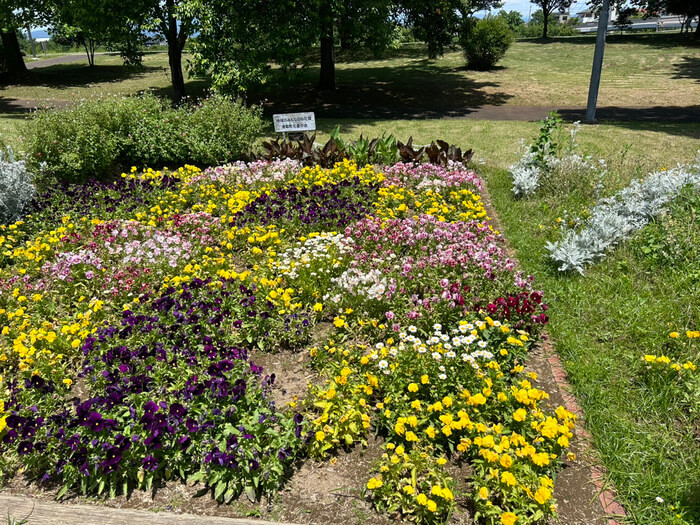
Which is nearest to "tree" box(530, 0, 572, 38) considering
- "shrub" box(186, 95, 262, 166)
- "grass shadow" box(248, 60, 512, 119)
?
"grass shadow" box(248, 60, 512, 119)

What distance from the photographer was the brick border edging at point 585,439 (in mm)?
2561

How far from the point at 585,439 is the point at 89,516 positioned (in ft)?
9.64

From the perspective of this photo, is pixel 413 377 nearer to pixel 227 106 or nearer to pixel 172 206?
pixel 172 206

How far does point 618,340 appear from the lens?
3.87 m

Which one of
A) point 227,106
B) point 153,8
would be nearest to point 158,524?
point 227,106

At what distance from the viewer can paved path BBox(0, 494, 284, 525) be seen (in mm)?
2254

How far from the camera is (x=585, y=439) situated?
2982mm

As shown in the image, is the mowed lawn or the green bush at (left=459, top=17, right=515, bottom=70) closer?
the mowed lawn

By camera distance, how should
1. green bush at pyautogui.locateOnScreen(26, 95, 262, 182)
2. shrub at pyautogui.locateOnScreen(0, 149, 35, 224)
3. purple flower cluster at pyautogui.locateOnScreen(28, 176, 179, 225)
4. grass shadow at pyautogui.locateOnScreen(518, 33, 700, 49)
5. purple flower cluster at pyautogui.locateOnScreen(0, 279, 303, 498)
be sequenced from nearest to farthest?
purple flower cluster at pyautogui.locateOnScreen(0, 279, 303, 498) → shrub at pyautogui.locateOnScreen(0, 149, 35, 224) → purple flower cluster at pyautogui.locateOnScreen(28, 176, 179, 225) → green bush at pyautogui.locateOnScreen(26, 95, 262, 182) → grass shadow at pyautogui.locateOnScreen(518, 33, 700, 49)

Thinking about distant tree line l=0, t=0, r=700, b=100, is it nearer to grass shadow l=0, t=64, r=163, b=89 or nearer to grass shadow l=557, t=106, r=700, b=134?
grass shadow l=557, t=106, r=700, b=134

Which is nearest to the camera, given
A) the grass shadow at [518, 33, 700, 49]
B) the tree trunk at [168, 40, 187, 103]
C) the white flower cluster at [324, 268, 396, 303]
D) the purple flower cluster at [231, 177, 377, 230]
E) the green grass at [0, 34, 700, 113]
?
the white flower cluster at [324, 268, 396, 303]

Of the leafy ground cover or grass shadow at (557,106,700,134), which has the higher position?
grass shadow at (557,106,700,134)

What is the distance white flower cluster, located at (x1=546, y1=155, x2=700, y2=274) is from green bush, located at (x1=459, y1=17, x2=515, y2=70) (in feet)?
62.1

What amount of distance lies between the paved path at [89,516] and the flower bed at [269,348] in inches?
11.7
